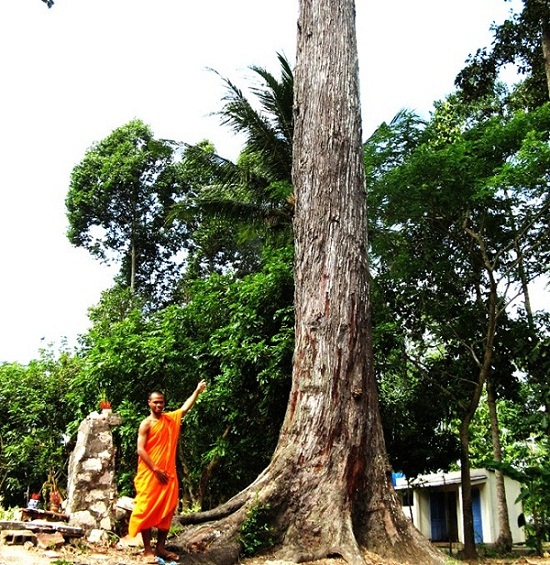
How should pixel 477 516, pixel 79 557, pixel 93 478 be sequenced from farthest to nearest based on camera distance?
pixel 477 516 → pixel 93 478 → pixel 79 557

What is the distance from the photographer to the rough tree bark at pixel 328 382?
18.6ft

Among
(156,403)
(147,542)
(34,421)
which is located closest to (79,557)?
(147,542)

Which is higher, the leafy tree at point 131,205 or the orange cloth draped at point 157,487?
the leafy tree at point 131,205

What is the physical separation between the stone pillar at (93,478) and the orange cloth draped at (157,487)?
3.83 feet

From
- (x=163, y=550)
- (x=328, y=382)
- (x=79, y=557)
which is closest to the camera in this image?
(x=79, y=557)

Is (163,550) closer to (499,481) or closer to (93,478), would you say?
(93,478)

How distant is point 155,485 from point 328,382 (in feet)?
6.41

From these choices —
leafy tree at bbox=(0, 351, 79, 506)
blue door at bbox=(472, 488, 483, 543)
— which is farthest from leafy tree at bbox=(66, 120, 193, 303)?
blue door at bbox=(472, 488, 483, 543)

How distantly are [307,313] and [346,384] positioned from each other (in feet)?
2.80

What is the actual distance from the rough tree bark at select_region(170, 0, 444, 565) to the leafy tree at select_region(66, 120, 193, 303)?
1736cm

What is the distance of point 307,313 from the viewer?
6570mm

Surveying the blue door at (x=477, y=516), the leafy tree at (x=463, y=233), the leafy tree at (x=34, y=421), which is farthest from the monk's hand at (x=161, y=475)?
the blue door at (x=477, y=516)

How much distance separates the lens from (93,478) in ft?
20.6

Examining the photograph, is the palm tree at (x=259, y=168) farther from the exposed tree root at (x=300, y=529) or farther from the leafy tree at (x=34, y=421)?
the exposed tree root at (x=300, y=529)
